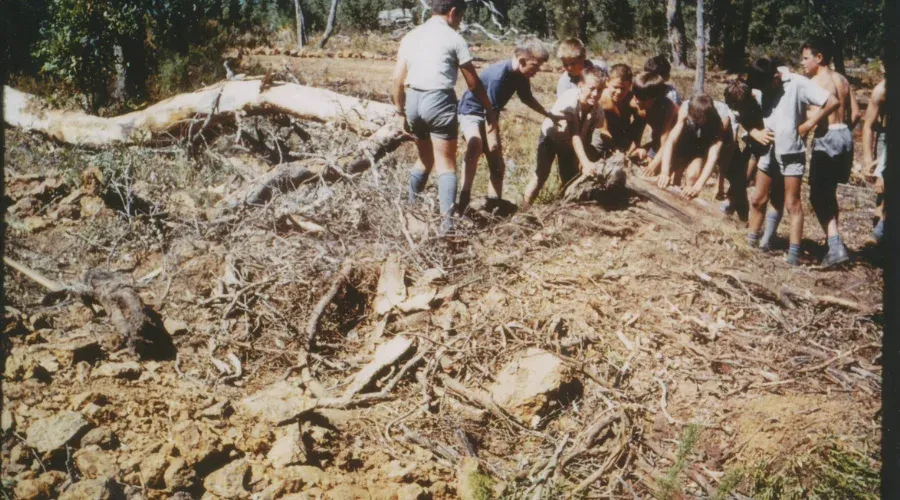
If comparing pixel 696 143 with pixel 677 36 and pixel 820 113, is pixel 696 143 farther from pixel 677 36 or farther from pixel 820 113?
pixel 677 36

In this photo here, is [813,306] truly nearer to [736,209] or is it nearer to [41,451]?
[736,209]

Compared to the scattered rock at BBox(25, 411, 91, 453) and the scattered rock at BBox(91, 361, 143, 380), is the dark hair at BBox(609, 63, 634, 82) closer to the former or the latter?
the scattered rock at BBox(91, 361, 143, 380)

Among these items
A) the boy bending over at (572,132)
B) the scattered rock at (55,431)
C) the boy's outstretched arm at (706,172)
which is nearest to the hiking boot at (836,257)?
the boy's outstretched arm at (706,172)

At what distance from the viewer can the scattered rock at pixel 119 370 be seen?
2707 mm

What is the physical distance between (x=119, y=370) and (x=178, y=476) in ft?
2.72

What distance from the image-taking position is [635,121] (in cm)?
465

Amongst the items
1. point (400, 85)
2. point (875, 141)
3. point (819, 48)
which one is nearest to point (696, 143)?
point (819, 48)

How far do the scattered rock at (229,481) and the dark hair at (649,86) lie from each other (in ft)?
12.1

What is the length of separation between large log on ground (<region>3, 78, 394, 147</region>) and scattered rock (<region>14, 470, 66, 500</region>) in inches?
140

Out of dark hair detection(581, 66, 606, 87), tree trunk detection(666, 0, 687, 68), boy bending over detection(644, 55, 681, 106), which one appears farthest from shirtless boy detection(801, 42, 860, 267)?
tree trunk detection(666, 0, 687, 68)

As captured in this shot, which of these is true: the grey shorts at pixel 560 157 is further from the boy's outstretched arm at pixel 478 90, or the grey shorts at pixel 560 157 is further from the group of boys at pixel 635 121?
the boy's outstretched arm at pixel 478 90

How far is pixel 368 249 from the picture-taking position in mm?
3742

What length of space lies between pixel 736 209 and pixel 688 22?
69.8 feet

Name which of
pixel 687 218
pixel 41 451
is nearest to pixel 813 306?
pixel 687 218
